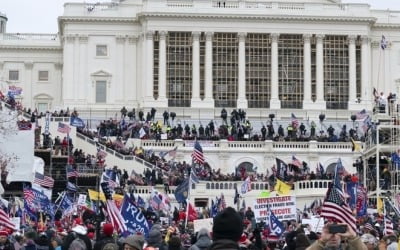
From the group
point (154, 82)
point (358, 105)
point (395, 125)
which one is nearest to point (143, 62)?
point (154, 82)

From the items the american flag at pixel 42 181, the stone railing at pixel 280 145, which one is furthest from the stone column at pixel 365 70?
the american flag at pixel 42 181

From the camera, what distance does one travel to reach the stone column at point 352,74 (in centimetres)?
9544

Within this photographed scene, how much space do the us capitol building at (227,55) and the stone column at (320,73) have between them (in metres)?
0.10

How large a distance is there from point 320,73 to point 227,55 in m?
7.47

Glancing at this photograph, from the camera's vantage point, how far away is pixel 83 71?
324 feet

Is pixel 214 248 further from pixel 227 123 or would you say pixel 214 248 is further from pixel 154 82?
pixel 154 82

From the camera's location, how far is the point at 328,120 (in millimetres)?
92812

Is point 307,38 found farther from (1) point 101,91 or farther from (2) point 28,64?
(2) point 28,64

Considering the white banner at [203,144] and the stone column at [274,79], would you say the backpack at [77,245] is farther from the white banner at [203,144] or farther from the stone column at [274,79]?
the stone column at [274,79]

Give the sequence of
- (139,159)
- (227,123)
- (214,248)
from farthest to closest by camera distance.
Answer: (227,123), (139,159), (214,248)

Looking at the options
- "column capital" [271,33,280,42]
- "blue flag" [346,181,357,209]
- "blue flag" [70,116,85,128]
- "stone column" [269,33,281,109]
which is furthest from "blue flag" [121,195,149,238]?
"column capital" [271,33,280,42]

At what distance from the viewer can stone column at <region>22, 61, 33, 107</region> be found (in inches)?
4087

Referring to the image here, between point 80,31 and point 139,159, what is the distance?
31.1 meters

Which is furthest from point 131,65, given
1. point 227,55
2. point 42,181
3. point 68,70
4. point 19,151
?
point 42,181
